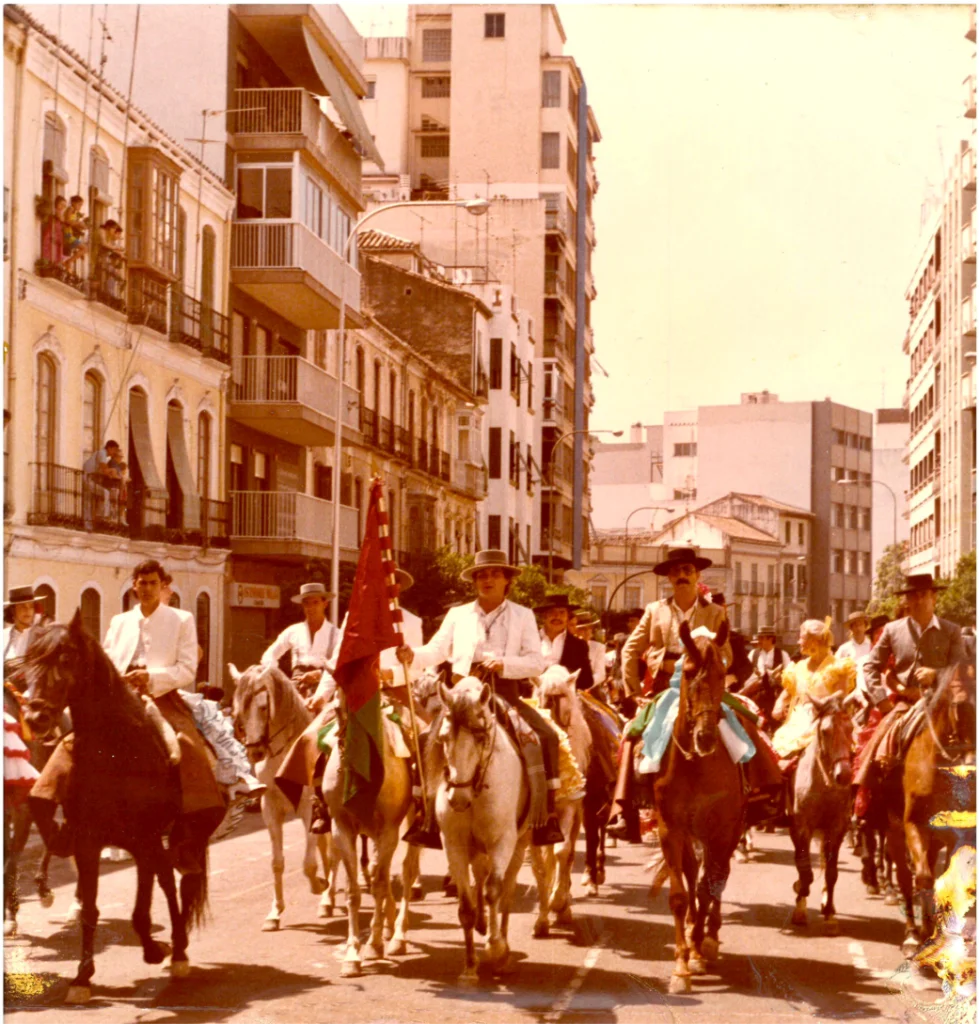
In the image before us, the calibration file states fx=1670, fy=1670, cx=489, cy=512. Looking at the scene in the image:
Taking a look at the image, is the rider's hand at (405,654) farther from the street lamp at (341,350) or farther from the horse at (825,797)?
the horse at (825,797)

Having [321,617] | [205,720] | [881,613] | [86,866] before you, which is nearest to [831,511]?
[881,613]

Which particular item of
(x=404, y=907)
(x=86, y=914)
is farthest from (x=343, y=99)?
(x=86, y=914)

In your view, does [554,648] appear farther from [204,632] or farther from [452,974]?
[452,974]

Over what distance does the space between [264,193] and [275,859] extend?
5.07 meters

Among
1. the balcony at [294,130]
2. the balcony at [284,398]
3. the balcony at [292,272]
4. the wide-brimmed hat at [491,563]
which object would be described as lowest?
the wide-brimmed hat at [491,563]

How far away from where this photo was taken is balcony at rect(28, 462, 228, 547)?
1016 centimetres

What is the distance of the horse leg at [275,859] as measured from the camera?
434 inches

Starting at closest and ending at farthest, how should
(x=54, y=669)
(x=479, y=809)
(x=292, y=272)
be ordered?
(x=54, y=669) < (x=479, y=809) < (x=292, y=272)

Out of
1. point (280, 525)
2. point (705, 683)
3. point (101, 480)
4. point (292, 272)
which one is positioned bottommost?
point (705, 683)

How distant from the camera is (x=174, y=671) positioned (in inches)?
380

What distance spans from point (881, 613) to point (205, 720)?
15.9 feet

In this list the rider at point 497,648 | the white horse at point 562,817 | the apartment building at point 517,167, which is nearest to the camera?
the rider at point 497,648

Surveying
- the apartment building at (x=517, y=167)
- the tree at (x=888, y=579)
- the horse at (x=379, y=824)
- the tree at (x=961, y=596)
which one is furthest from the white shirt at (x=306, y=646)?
the tree at (x=961, y=596)

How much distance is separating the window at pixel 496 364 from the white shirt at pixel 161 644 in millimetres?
5424
